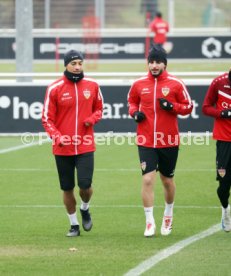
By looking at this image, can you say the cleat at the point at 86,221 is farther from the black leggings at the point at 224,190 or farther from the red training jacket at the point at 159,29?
the red training jacket at the point at 159,29

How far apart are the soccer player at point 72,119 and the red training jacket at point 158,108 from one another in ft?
1.68

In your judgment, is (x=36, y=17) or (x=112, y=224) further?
(x=36, y=17)

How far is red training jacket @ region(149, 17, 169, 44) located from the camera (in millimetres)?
39816

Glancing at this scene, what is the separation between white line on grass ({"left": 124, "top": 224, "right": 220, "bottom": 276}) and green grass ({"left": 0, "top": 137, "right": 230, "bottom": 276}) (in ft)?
0.26

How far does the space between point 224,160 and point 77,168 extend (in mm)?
1595

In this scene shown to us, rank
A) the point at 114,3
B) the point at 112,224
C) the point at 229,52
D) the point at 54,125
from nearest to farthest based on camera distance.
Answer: the point at 54,125
the point at 112,224
the point at 229,52
the point at 114,3

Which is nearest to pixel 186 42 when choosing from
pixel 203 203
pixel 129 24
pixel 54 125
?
pixel 129 24

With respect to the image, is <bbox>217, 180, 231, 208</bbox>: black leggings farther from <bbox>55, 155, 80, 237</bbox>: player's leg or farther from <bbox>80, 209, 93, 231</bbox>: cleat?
<bbox>55, 155, 80, 237</bbox>: player's leg

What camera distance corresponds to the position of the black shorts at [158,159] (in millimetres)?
11766

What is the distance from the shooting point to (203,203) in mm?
14188

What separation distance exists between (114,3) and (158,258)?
34234 mm

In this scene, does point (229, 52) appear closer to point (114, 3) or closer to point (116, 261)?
point (114, 3)

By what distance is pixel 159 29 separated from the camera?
39938 mm

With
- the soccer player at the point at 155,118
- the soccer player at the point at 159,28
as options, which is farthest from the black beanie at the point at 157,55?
the soccer player at the point at 159,28
